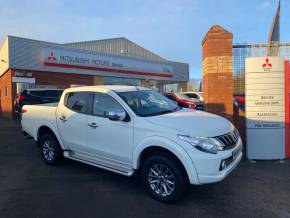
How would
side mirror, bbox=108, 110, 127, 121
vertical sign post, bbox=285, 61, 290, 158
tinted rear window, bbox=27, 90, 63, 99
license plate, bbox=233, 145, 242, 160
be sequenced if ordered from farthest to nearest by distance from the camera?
tinted rear window, bbox=27, 90, 63, 99
vertical sign post, bbox=285, 61, 290, 158
side mirror, bbox=108, 110, 127, 121
license plate, bbox=233, 145, 242, 160

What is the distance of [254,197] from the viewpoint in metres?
5.05

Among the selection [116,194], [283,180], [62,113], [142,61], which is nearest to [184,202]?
[116,194]

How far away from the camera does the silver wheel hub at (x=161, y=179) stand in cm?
474

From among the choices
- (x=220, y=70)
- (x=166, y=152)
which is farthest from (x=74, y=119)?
(x=220, y=70)

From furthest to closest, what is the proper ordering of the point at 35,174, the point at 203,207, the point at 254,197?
the point at 35,174 → the point at 254,197 → the point at 203,207

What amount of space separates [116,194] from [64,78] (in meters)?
18.5

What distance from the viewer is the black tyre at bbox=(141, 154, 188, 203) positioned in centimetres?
462

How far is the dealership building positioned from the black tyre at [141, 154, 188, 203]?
17015 millimetres

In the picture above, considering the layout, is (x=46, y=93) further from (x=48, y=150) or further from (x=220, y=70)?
(x=220, y=70)

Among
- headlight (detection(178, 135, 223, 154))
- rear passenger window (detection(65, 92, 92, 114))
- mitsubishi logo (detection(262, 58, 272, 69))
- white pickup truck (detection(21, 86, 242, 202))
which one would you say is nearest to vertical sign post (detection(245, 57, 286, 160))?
mitsubishi logo (detection(262, 58, 272, 69))

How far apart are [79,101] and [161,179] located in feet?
8.43

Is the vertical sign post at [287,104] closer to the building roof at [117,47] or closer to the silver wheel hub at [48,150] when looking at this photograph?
the silver wheel hub at [48,150]

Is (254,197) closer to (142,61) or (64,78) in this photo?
(64,78)

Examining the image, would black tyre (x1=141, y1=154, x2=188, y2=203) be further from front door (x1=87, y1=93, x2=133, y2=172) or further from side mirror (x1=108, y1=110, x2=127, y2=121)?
side mirror (x1=108, y1=110, x2=127, y2=121)
